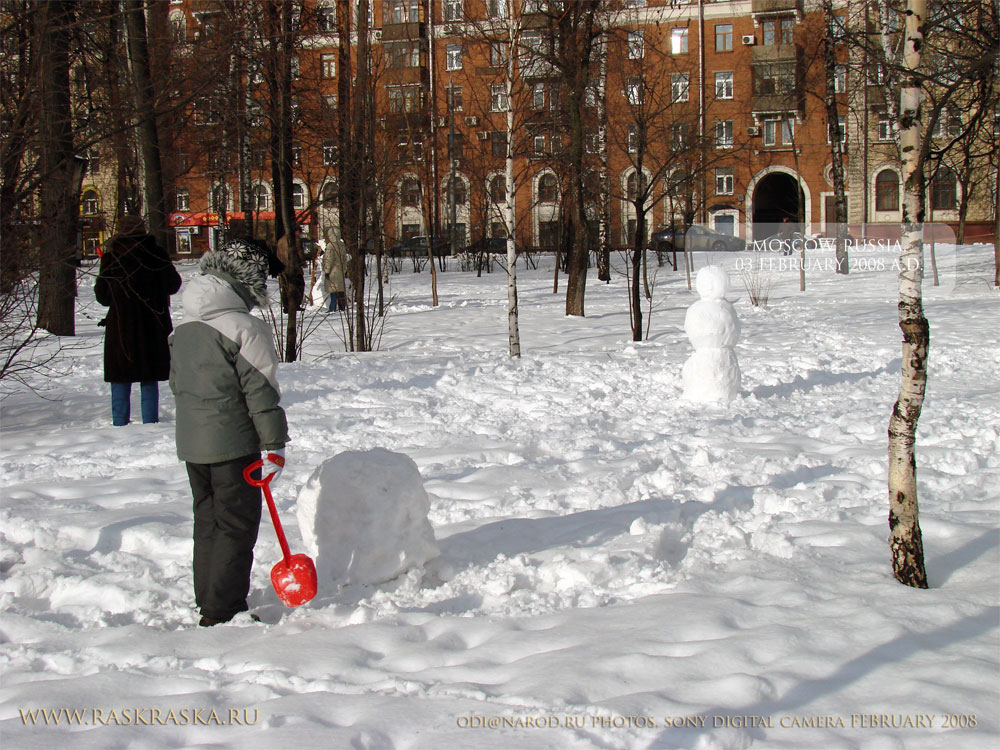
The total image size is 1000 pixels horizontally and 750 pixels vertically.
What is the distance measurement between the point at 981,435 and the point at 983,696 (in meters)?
4.36

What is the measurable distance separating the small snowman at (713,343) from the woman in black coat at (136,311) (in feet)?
15.1

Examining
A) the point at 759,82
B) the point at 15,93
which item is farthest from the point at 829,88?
the point at 759,82

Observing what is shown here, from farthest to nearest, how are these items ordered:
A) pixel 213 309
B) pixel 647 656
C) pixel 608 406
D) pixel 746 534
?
pixel 608 406
pixel 746 534
pixel 213 309
pixel 647 656

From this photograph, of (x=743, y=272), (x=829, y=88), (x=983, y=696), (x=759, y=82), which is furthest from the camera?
(x=759, y=82)

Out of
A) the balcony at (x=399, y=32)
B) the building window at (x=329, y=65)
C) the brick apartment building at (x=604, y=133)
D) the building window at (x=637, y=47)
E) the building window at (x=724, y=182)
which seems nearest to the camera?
the building window at (x=329, y=65)

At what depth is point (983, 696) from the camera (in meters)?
2.85

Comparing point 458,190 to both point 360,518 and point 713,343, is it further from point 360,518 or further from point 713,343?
point 360,518

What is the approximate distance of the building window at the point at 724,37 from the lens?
156 feet

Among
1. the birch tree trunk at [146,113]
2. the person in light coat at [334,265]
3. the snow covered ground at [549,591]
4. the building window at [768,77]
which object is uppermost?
the building window at [768,77]

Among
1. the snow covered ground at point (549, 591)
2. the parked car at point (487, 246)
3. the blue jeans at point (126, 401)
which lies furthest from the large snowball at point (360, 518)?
the parked car at point (487, 246)

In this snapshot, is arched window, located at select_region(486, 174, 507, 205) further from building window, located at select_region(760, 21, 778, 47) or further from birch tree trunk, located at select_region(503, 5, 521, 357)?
building window, located at select_region(760, 21, 778, 47)

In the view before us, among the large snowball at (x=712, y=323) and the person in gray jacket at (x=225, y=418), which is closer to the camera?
the person in gray jacket at (x=225, y=418)

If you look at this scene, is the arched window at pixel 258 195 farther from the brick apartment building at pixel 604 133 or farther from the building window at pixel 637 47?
the building window at pixel 637 47

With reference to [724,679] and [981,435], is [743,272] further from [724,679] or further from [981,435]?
[724,679]
